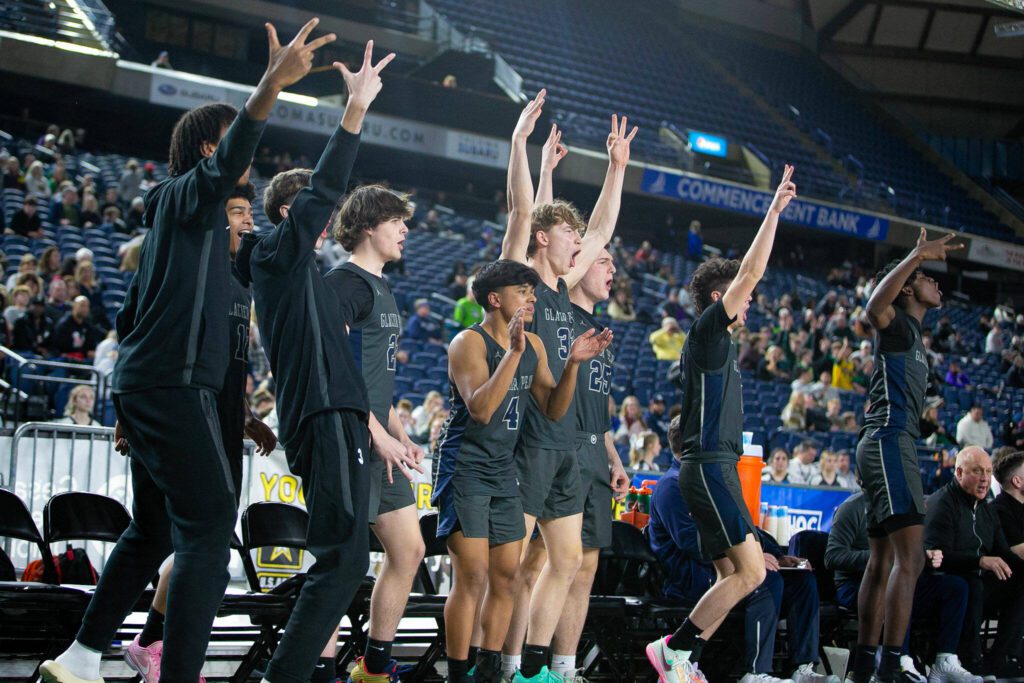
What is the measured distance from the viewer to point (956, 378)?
19172 mm

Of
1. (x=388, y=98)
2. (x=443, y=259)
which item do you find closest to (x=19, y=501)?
(x=443, y=259)

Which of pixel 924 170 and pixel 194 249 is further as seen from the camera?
pixel 924 170

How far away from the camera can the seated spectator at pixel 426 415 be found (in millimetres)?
10320

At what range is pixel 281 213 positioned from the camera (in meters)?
4.11

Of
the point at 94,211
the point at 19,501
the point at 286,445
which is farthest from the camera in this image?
the point at 94,211

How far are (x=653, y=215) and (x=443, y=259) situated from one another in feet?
33.3

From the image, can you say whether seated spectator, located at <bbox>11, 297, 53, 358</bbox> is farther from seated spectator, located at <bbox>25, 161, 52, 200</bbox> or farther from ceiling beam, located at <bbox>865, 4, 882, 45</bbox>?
ceiling beam, located at <bbox>865, 4, 882, 45</bbox>

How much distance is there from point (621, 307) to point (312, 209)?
14650 millimetres

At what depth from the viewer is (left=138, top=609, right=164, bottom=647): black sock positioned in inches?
150

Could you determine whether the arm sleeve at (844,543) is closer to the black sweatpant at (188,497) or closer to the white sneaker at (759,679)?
the white sneaker at (759,679)

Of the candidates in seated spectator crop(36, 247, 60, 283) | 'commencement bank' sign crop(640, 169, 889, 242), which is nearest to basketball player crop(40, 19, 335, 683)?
seated spectator crop(36, 247, 60, 283)

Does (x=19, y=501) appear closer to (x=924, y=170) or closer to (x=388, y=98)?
(x=388, y=98)

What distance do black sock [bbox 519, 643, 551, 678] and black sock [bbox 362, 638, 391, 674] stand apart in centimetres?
69

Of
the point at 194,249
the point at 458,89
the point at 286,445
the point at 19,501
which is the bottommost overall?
the point at 19,501
